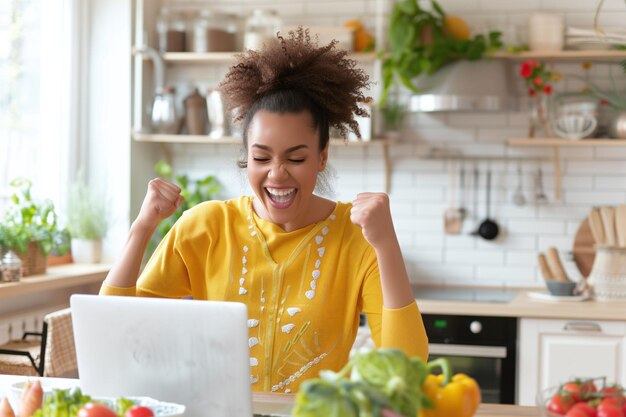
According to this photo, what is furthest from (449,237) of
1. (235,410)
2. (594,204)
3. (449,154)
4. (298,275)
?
(235,410)

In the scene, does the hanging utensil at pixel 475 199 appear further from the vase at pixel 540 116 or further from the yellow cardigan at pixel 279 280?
the yellow cardigan at pixel 279 280

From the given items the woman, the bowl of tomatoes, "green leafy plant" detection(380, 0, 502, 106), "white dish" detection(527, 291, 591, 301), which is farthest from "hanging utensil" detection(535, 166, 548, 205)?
the bowl of tomatoes

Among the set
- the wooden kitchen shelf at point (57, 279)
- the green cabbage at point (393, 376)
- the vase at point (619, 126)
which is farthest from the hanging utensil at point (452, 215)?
the green cabbage at point (393, 376)

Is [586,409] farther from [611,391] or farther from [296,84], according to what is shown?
[296,84]

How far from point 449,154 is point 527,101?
1.55 feet

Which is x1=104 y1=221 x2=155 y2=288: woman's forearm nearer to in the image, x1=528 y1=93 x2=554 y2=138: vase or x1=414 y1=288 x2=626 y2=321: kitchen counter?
x1=414 y1=288 x2=626 y2=321: kitchen counter

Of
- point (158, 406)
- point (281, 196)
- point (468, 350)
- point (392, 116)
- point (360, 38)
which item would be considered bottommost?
point (468, 350)

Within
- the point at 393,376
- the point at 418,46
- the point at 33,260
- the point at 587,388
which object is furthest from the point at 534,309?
the point at 393,376

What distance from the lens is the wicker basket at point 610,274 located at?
4.02 metres

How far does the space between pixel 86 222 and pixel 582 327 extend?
2.37m

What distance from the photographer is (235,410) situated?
147cm

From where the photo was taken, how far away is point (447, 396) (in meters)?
1.34

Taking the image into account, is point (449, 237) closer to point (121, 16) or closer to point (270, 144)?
point (121, 16)

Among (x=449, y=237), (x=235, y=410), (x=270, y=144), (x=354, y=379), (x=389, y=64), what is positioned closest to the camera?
(x=354, y=379)
